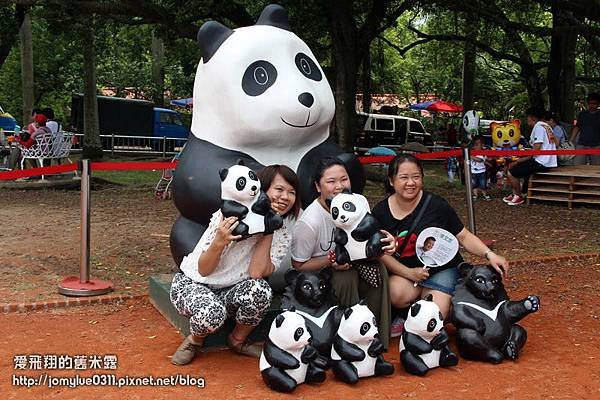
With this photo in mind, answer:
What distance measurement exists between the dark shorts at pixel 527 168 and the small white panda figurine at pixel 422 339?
7.50 meters

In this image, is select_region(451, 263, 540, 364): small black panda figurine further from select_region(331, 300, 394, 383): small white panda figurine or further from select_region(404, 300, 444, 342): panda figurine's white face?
select_region(331, 300, 394, 383): small white panda figurine

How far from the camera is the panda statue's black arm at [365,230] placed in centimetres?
397

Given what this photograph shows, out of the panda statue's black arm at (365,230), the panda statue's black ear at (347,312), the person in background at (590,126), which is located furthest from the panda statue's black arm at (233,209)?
the person in background at (590,126)

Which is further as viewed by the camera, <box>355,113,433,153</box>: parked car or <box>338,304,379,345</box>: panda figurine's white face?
<box>355,113,433,153</box>: parked car

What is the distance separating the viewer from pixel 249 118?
464cm

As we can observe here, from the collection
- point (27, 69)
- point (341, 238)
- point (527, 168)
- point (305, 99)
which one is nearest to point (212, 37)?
point (305, 99)

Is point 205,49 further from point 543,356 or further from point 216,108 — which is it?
point 543,356

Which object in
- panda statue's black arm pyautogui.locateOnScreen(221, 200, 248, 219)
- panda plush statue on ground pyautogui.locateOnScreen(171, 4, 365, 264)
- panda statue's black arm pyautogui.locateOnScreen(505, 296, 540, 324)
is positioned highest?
panda plush statue on ground pyautogui.locateOnScreen(171, 4, 365, 264)

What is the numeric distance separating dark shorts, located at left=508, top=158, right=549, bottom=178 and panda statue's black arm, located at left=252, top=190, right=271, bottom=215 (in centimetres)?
796

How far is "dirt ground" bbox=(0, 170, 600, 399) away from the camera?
3.80m

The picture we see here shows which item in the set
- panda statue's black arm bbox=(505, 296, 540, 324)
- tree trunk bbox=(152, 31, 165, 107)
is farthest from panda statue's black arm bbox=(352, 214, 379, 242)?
tree trunk bbox=(152, 31, 165, 107)

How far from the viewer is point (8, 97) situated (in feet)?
101

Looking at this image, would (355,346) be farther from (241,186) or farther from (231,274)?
(241,186)

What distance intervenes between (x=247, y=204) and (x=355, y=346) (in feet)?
3.09
